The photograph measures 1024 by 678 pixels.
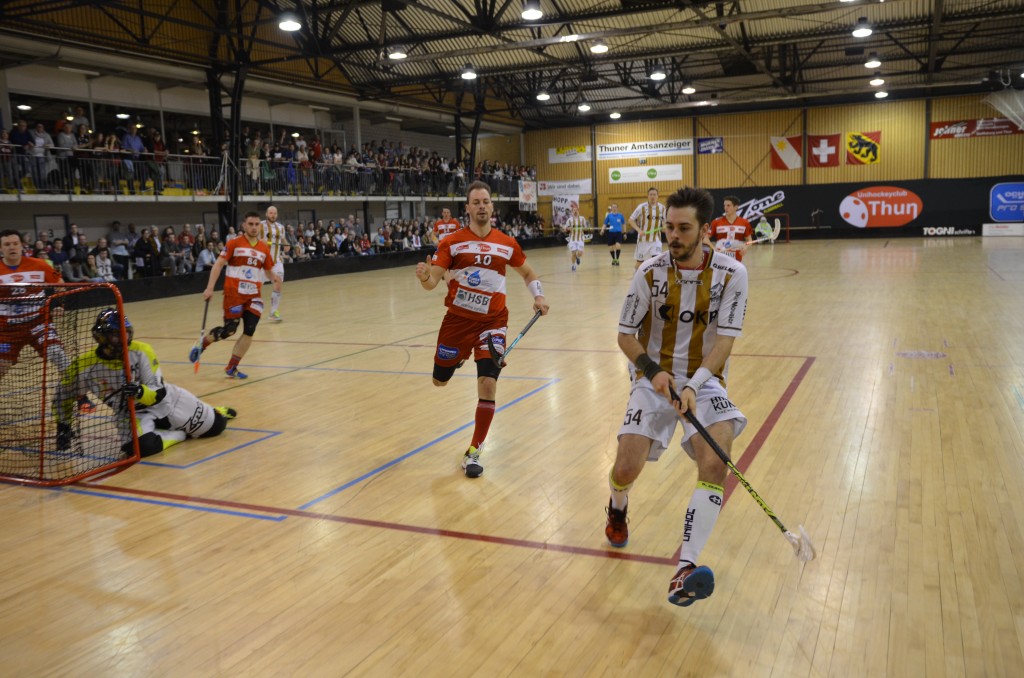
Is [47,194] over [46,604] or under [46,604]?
over

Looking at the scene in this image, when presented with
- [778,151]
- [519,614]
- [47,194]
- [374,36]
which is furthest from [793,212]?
[519,614]

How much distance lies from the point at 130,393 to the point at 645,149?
37.7m

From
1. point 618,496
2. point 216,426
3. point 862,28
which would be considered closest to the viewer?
point 618,496

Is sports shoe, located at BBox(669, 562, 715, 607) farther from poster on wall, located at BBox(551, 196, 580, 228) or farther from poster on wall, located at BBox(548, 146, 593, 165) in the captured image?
poster on wall, located at BBox(548, 146, 593, 165)

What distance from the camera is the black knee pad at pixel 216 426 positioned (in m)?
7.12

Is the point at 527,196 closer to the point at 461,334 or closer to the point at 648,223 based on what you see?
the point at 648,223

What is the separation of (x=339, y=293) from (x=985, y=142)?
30.0m

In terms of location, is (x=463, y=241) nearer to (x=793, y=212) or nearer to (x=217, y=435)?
(x=217, y=435)

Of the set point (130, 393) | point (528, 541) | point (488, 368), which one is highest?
point (488, 368)

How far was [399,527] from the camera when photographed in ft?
16.0

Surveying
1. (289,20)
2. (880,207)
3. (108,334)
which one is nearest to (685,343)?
(108,334)

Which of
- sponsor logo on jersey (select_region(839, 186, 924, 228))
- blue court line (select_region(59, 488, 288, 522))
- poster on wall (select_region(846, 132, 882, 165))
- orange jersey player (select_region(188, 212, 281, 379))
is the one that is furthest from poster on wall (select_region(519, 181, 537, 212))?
blue court line (select_region(59, 488, 288, 522))

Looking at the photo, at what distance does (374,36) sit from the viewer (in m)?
28.8

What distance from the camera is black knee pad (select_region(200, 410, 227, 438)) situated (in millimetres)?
7117
